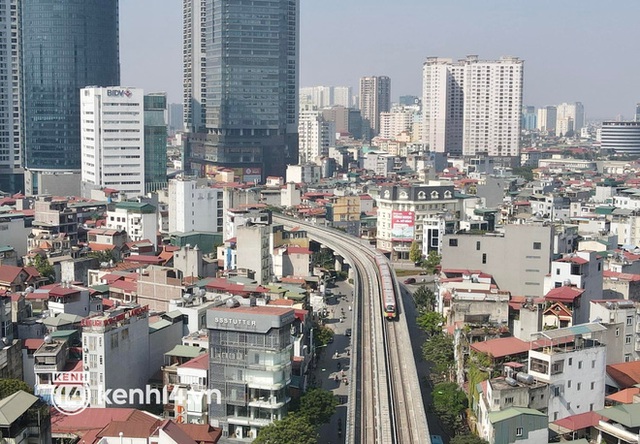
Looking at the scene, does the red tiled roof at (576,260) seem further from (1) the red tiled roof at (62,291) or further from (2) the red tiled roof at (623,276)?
(1) the red tiled roof at (62,291)

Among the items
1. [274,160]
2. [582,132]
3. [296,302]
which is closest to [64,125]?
[274,160]

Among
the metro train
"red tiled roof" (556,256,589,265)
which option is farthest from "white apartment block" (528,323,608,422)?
the metro train

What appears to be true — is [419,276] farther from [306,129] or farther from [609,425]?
[306,129]

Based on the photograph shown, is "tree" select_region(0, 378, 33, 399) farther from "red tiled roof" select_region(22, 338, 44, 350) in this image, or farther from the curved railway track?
the curved railway track

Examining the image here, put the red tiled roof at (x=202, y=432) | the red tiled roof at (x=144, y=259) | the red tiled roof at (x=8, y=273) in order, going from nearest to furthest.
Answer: the red tiled roof at (x=202, y=432), the red tiled roof at (x=8, y=273), the red tiled roof at (x=144, y=259)

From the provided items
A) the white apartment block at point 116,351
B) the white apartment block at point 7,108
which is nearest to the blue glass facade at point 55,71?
the white apartment block at point 7,108
